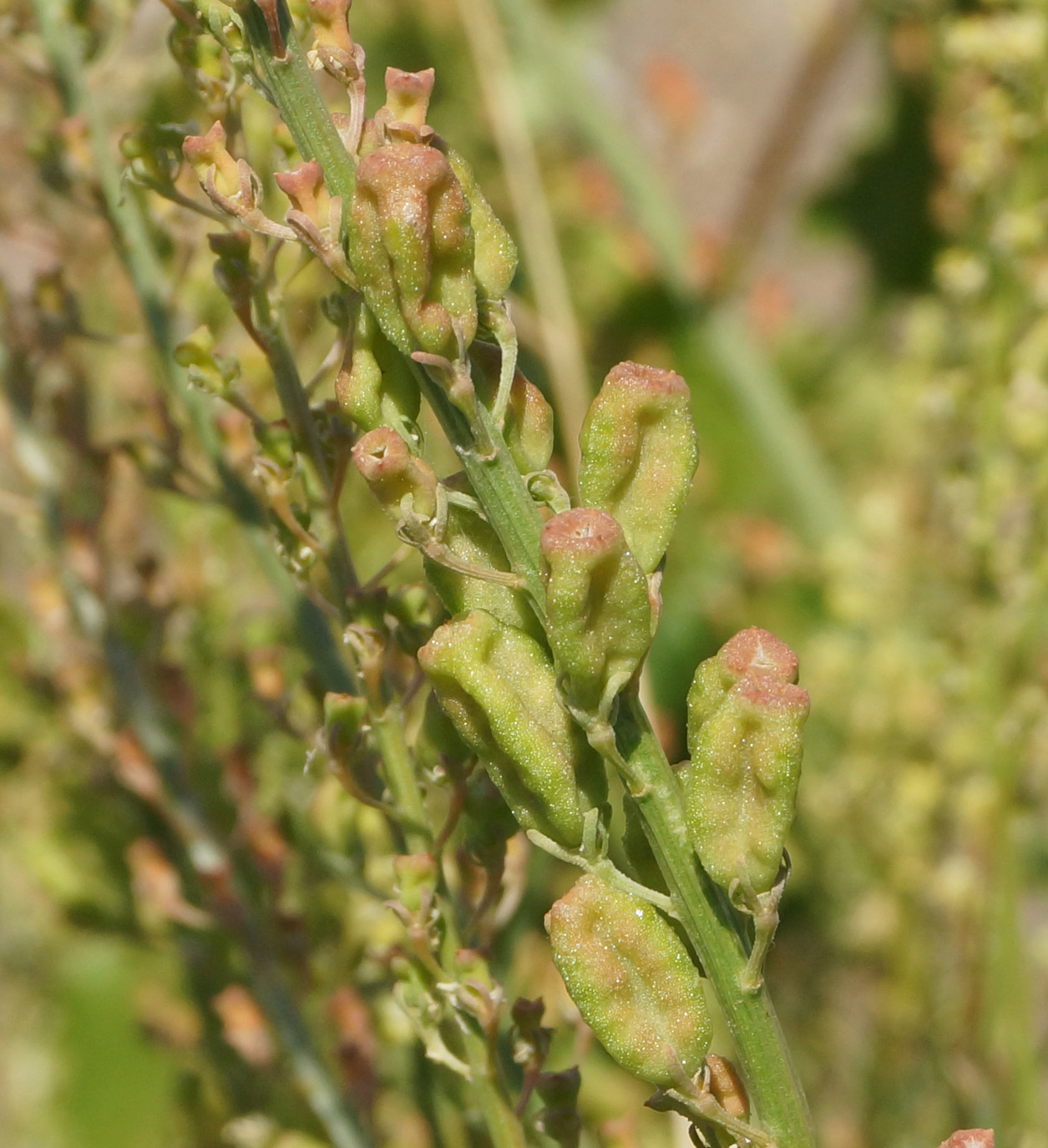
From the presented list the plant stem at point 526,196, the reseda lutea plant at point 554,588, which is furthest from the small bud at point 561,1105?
the plant stem at point 526,196

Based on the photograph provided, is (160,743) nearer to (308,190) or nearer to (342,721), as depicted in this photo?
(342,721)

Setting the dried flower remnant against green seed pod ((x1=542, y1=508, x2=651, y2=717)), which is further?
the dried flower remnant

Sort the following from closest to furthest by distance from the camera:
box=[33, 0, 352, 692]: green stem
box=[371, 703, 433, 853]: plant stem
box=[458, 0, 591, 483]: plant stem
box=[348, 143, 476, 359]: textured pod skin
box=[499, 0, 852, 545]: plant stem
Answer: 1. box=[348, 143, 476, 359]: textured pod skin
2. box=[371, 703, 433, 853]: plant stem
3. box=[33, 0, 352, 692]: green stem
4. box=[458, 0, 591, 483]: plant stem
5. box=[499, 0, 852, 545]: plant stem

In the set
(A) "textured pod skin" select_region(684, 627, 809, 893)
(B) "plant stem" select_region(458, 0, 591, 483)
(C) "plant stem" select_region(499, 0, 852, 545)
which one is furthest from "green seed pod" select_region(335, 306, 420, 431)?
(C) "plant stem" select_region(499, 0, 852, 545)

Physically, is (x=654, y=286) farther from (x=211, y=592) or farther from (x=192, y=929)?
(x=192, y=929)

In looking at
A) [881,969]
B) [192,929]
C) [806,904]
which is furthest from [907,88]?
[192,929]

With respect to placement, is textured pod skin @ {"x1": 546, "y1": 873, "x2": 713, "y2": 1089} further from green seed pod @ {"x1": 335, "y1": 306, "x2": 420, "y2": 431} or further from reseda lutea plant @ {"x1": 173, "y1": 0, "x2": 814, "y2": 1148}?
green seed pod @ {"x1": 335, "y1": 306, "x2": 420, "y2": 431}
